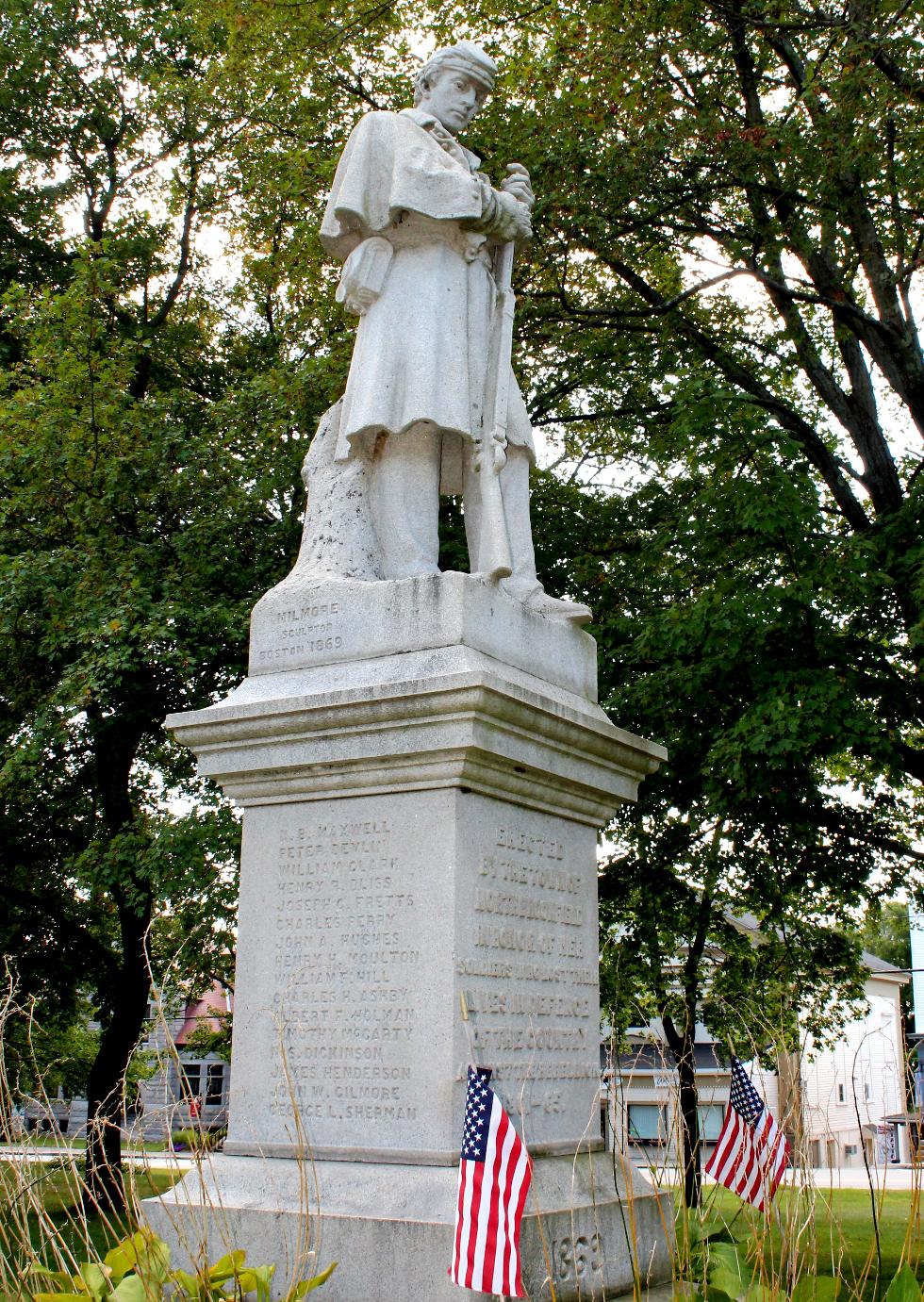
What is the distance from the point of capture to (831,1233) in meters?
3.16

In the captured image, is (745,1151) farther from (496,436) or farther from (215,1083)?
(215,1083)

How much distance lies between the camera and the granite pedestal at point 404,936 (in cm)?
420

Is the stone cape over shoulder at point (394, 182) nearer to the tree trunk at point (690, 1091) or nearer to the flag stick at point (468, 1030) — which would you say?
the flag stick at point (468, 1030)

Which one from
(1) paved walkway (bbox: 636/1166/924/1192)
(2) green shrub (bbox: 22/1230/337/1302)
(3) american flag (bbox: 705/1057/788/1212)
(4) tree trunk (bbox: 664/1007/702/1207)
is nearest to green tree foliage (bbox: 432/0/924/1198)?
(4) tree trunk (bbox: 664/1007/702/1207)

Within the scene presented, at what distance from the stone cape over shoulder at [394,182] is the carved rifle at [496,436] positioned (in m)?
0.43

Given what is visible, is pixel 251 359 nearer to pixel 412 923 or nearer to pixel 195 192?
pixel 195 192

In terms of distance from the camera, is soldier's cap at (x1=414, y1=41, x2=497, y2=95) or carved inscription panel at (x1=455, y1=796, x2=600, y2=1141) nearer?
carved inscription panel at (x1=455, y1=796, x2=600, y2=1141)

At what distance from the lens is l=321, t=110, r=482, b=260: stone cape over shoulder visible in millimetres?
5496

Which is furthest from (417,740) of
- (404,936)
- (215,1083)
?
(215,1083)

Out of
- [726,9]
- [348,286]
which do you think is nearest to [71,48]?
[726,9]

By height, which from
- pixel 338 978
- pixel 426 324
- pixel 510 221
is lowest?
pixel 338 978

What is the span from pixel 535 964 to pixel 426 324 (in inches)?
108

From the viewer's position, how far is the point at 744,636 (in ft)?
34.8

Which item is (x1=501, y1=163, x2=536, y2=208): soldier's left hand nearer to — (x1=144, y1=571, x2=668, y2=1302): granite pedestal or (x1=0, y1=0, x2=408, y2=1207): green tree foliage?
(x1=144, y1=571, x2=668, y2=1302): granite pedestal
